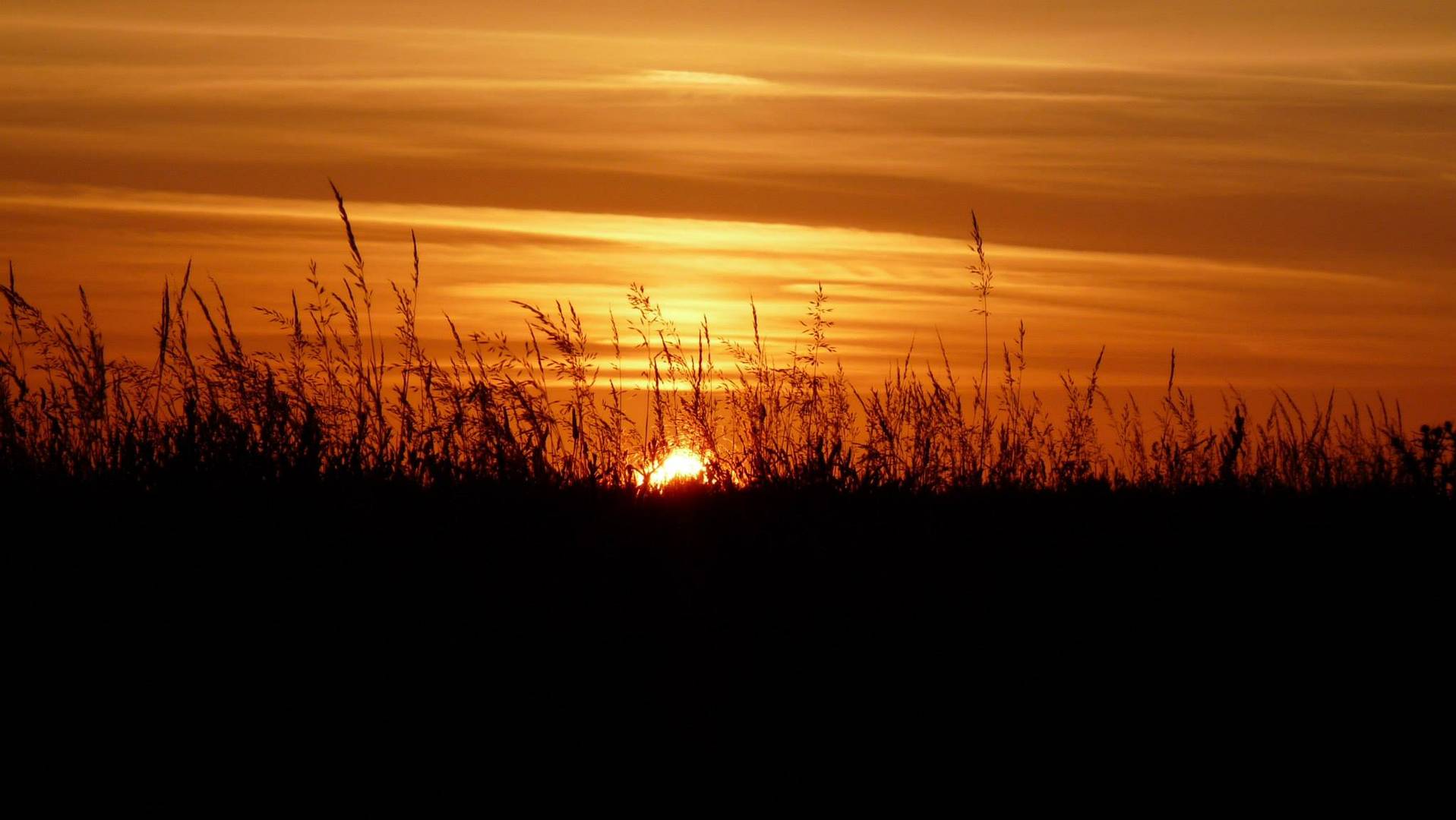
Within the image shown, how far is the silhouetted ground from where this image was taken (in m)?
3.03

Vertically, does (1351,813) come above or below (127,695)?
below

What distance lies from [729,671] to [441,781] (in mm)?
821

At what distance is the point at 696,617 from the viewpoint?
3559 millimetres

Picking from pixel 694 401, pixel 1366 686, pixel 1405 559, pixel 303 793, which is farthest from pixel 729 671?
pixel 694 401

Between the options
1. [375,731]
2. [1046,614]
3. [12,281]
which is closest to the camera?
[375,731]

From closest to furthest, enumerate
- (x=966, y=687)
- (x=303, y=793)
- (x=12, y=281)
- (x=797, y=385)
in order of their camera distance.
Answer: (x=303, y=793), (x=966, y=687), (x=12, y=281), (x=797, y=385)

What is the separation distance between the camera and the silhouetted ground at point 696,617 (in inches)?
119

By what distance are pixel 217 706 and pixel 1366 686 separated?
2753 millimetres

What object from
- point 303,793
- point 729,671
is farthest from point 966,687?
point 303,793

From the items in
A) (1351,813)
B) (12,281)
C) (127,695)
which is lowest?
(1351,813)

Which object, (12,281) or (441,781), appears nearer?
(441,781)

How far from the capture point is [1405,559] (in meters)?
4.33

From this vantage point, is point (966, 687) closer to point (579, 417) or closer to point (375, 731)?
point (375, 731)

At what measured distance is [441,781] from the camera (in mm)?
2652
